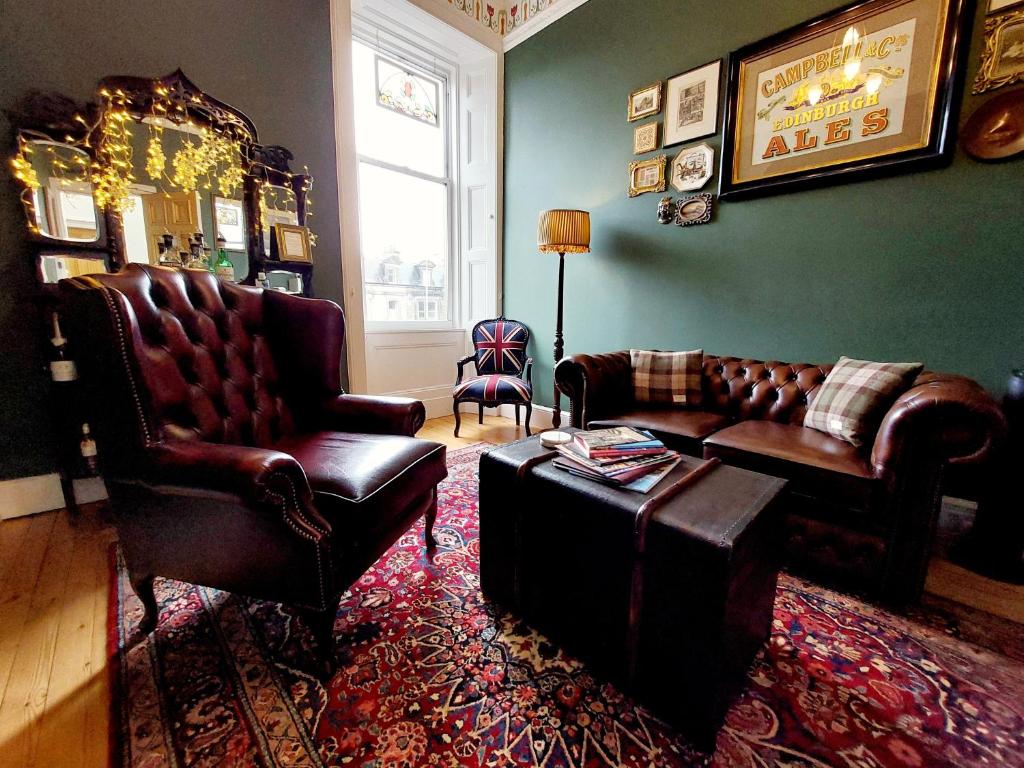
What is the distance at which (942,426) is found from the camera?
1.30m

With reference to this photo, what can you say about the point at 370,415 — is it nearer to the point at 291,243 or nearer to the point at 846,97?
the point at 291,243

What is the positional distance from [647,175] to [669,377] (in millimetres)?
1381

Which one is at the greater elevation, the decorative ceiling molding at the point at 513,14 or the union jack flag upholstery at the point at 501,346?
the decorative ceiling molding at the point at 513,14

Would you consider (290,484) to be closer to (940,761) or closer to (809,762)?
(809,762)

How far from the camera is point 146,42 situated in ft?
6.73

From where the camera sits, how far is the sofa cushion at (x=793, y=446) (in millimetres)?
1462

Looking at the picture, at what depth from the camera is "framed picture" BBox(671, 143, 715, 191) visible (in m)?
2.45

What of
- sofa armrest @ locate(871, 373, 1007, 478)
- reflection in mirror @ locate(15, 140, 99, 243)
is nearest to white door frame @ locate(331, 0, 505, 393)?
reflection in mirror @ locate(15, 140, 99, 243)

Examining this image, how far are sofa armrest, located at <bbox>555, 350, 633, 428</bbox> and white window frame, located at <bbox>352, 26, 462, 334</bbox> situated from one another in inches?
70.7

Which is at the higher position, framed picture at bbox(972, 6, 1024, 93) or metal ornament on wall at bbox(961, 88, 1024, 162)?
framed picture at bbox(972, 6, 1024, 93)

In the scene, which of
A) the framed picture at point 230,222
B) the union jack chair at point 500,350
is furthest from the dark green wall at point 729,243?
the framed picture at point 230,222

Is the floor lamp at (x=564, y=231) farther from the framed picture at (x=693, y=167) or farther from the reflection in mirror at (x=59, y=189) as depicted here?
the reflection in mirror at (x=59, y=189)

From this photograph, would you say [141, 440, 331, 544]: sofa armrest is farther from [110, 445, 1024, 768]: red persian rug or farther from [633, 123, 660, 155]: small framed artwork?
[633, 123, 660, 155]: small framed artwork

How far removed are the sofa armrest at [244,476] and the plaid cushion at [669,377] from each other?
187 centimetres
